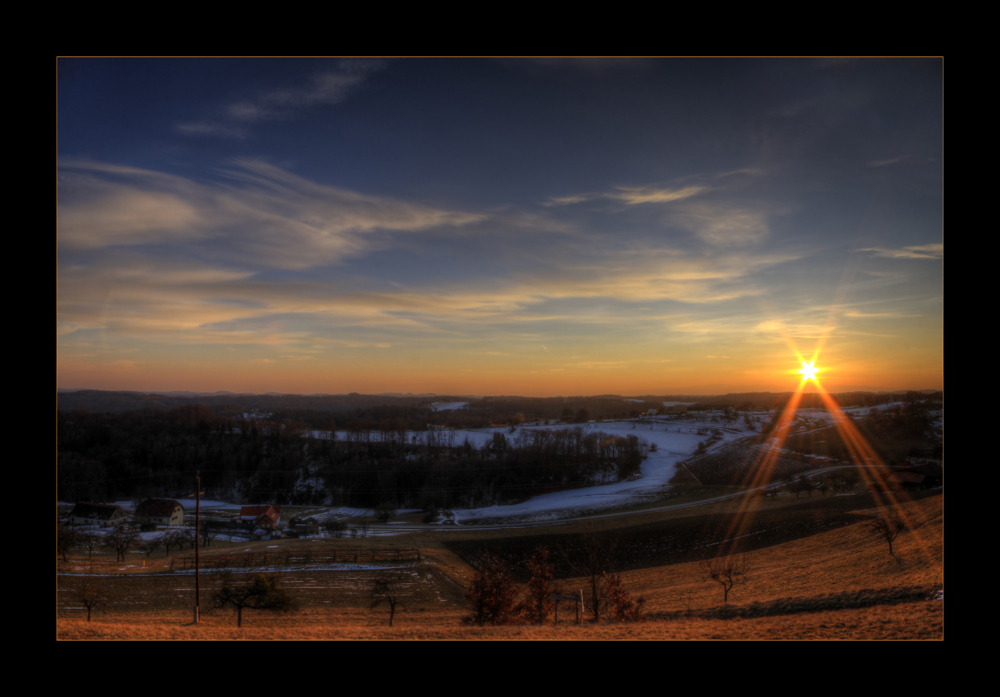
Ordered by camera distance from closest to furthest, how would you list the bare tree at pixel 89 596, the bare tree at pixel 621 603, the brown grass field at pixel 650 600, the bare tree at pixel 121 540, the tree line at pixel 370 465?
the brown grass field at pixel 650 600
the bare tree at pixel 621 603
the bare tree at pixel 89 596
the bare tree at pixel 121 540
the tree line at pixel 370 465

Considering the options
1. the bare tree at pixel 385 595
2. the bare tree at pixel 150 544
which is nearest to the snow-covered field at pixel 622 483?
the bare tree at pixel 385 595

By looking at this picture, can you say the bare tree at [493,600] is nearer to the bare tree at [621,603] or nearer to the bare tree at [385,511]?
the bare tree at [621,603]

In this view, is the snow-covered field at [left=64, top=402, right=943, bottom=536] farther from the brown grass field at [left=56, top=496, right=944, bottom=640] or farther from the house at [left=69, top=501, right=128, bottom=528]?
the brown grass field at [left=56, top=496, right=944, bottom=640]

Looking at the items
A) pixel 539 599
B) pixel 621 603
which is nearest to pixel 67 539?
pixel 539 599

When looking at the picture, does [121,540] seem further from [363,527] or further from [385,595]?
[385,595]
